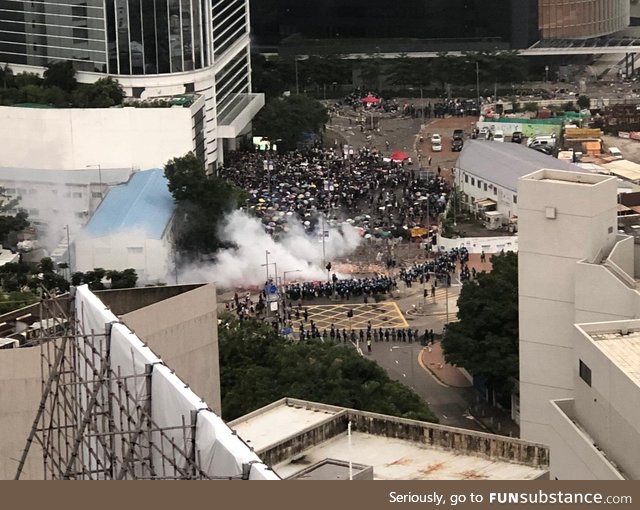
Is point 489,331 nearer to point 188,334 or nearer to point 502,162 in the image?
point 188,334

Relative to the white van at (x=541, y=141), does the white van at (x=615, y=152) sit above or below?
below

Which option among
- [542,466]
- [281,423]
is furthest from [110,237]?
[542,466]

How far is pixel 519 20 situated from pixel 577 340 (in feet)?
279

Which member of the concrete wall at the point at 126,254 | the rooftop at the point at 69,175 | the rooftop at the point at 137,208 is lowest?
the concrete wall at the point at 126,254

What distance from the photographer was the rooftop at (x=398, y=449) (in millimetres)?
36469

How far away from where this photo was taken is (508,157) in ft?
290

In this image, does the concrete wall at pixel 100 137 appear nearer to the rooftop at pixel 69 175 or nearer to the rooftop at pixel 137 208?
the rooftop at pixel 69 175

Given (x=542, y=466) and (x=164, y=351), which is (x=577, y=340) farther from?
(x=164, y=351)

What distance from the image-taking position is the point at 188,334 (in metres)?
43.8

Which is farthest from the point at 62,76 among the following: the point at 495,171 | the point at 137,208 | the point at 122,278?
the point at 122,278

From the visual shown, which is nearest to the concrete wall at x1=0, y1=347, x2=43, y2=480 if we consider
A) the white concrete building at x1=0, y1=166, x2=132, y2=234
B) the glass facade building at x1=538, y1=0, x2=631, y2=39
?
the white concrete building at x1=0, y1=166, x2=132, y2=234

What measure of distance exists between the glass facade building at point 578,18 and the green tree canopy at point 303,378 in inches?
2725

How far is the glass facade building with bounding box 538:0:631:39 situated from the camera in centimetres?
12475

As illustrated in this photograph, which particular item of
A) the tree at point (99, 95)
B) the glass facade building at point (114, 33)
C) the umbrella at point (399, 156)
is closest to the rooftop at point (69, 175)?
the tree at point (99, 95)
